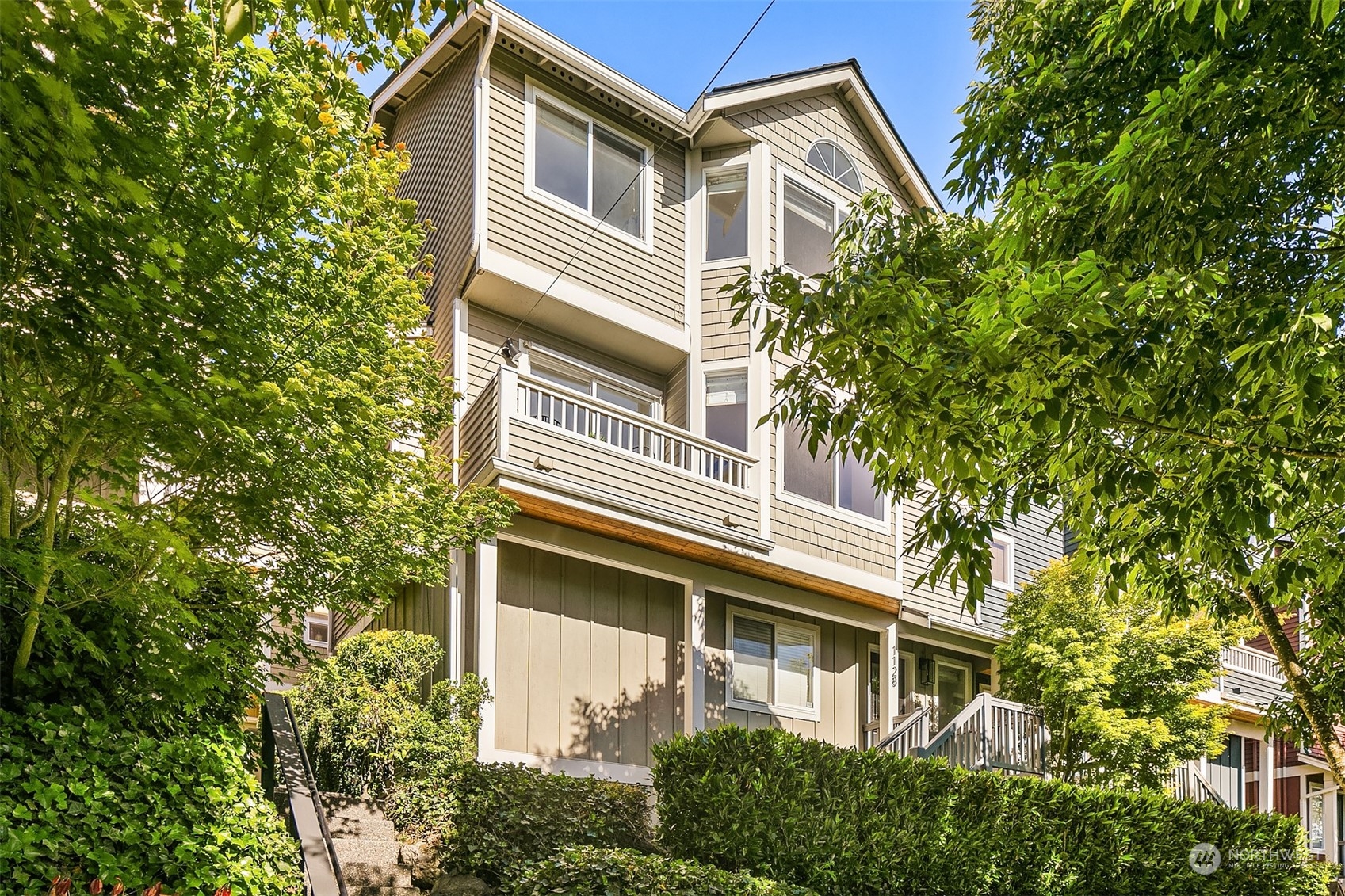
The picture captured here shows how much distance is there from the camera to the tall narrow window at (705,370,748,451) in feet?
48.8

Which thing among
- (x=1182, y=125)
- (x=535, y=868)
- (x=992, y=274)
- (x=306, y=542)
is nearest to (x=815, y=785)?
(x=535, y=868)

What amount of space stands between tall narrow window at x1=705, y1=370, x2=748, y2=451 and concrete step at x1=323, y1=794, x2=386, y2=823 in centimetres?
686

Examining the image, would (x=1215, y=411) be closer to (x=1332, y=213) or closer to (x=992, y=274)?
(x=992, y=274)

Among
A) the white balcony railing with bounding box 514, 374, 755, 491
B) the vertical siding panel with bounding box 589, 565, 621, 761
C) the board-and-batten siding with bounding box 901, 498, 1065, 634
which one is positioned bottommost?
the vertical siding panel with bounding box 589, 565, 621, 761

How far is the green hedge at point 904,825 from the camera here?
9383mm

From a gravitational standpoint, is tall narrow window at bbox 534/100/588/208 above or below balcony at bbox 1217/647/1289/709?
above

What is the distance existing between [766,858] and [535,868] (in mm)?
2253

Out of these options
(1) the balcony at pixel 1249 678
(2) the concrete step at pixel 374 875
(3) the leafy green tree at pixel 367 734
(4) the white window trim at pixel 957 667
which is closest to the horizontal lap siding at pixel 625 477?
(3) the leafy green tree at pixel 367 734

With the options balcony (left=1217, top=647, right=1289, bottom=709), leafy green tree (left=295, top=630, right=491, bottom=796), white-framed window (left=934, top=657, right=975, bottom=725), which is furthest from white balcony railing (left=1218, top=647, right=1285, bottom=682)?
leafy green tree (left=295, top=630, right=491, bottom=796)

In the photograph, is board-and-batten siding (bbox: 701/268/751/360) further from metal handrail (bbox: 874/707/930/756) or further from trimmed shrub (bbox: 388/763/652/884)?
trimmed shrub (bbox: 388/763/652/884)

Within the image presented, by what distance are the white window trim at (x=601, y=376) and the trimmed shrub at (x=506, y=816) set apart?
16.4ft

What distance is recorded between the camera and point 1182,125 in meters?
5.57

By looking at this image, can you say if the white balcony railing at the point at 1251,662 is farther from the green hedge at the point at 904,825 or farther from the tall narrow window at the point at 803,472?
the tall narrow window at the point at 803,472

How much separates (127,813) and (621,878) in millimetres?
3405
